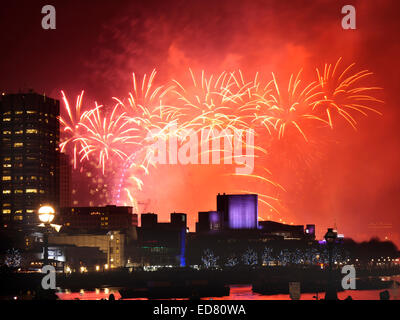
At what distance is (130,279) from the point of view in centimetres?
15338

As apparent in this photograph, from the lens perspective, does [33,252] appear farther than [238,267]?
No

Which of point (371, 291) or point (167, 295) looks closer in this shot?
point (167, 295)

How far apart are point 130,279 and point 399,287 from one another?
63712 millimetres

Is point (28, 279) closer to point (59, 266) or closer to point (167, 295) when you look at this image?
point (167, 295)
